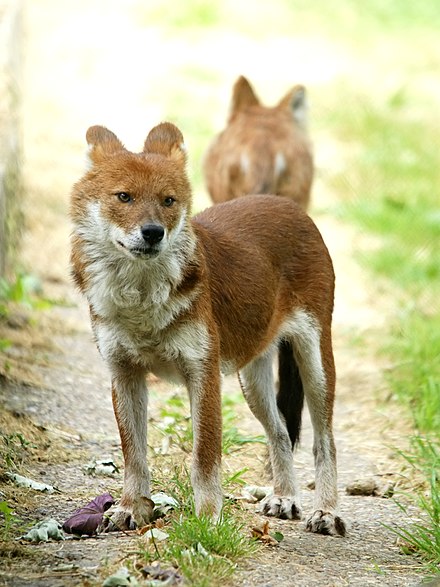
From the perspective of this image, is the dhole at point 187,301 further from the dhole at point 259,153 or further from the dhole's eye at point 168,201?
the dhole at point 259,153

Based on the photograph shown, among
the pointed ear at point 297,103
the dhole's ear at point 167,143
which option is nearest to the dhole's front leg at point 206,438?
the dhole's ear at point 167,143

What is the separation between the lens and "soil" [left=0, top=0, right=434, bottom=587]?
4.79 m

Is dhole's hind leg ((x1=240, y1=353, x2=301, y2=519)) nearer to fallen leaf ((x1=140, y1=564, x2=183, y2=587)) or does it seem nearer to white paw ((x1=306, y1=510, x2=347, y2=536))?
white paw ((x1=306, y1=510, x2=347, y2=536))

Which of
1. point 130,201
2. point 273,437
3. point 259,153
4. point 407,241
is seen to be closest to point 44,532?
point 130,201

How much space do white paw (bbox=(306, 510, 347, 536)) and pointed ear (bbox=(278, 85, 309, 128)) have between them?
5.14 m

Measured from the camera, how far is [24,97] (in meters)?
15.9

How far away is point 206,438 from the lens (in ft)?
16.7

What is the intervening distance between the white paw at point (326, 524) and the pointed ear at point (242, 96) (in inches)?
201

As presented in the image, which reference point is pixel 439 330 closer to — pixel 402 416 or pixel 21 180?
pixel 402 416

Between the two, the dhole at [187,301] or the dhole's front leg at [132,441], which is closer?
the dhole at [187,301]

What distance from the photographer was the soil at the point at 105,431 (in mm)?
4785

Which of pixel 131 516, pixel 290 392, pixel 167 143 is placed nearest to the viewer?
pixel 131 516

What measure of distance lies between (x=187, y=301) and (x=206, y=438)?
59 centimetres

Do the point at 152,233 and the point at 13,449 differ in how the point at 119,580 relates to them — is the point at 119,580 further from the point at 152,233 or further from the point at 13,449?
the point at 13,449
